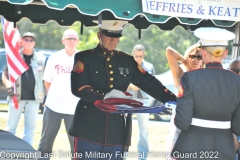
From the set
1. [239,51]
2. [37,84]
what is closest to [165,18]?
[239,51]

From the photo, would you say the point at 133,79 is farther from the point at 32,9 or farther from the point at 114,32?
the point at 32,9

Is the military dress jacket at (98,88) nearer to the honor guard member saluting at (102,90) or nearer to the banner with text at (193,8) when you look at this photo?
the honor guard member saluting at (102,90)

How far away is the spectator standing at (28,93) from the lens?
9.39m

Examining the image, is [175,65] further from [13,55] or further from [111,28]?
[13,55]

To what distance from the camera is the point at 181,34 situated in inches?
1298

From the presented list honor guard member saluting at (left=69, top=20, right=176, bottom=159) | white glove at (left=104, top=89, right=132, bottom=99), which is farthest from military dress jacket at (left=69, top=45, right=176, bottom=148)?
white glove at (left=104, top=89, right=132, bottom=99)

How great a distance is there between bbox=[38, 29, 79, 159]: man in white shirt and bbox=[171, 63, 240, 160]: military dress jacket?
3.41m

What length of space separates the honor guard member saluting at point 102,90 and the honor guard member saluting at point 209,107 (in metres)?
0.86

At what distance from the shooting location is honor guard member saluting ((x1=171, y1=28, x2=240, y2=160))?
16.4 ft

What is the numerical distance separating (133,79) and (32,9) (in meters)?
1.46

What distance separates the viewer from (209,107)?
5.02 meters

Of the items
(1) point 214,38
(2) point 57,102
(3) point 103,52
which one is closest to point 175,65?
(3) point 103,52

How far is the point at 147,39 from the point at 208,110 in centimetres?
2799

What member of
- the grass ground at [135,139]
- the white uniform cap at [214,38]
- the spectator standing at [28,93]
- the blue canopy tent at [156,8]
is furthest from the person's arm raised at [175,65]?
the spectator standing at [28,93]
